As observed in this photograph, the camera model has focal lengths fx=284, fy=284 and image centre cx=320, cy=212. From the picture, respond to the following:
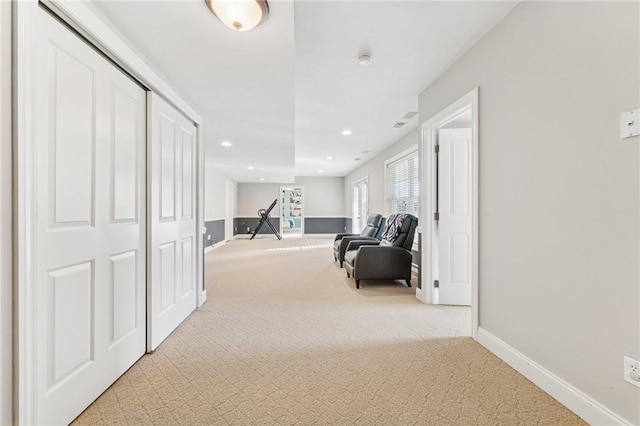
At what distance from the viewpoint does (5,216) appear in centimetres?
110

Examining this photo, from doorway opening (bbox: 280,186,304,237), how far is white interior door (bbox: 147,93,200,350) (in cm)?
807

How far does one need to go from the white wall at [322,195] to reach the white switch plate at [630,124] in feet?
31.8

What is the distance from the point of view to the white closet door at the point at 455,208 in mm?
3025

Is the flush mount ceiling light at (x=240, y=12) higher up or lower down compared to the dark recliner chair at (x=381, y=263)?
higher up

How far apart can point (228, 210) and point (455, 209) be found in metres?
7.96

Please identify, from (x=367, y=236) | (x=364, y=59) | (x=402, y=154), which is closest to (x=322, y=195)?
(x=367, y=236)

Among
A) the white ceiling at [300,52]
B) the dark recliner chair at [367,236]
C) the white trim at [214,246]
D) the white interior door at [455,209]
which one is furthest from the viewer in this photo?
the white trim at [214,246]


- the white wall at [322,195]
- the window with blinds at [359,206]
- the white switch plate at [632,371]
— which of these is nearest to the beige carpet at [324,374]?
the white switch plate at [632,371]

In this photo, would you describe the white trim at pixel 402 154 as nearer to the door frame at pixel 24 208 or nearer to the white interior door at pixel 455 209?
the white interior door at pixel 455 209

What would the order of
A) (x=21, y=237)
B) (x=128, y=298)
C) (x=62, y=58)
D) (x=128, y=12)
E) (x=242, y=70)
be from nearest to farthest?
(x=21, y=237), (x=62, y=58), (x=128, y=12), (x=128, y=298), (x=242, y=70)

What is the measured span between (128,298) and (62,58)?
4.50ft

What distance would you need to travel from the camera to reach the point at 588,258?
4.58 ft

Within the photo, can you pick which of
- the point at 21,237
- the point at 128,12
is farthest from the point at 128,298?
the point at 128,12

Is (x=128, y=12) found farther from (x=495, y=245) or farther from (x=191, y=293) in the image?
(x=495, y=245)
